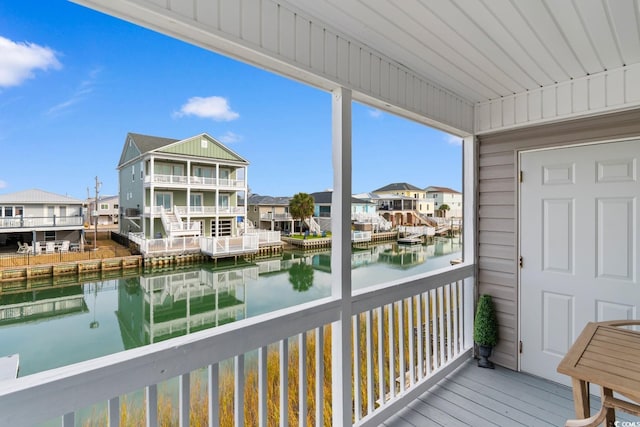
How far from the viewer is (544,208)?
8.73 ft

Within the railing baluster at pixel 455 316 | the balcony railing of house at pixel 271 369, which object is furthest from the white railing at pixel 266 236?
the railing baluster at pixel 455 316

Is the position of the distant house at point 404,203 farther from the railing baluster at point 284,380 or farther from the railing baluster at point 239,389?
the railing baluster at point 239,389

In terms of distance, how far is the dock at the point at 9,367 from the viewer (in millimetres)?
960

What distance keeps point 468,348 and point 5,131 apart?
3.50 metres

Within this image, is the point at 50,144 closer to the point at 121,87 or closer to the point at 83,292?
the point at 121,87

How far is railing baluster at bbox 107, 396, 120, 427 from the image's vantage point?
3.61ft

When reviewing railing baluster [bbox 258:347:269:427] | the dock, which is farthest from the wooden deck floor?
the dock

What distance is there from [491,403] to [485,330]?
0.67 m

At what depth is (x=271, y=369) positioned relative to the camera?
74.8 inches

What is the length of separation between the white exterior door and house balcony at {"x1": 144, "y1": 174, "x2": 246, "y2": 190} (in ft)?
8.43

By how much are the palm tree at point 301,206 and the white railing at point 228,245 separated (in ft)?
0.92

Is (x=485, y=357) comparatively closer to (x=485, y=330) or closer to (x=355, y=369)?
(x=485, y=330)

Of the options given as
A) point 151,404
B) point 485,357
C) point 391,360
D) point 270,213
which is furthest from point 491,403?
point 151,404

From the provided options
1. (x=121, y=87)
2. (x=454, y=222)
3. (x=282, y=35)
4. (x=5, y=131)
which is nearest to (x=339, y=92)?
(x=282, y=35)
